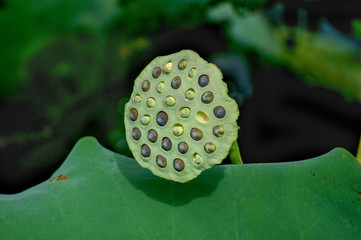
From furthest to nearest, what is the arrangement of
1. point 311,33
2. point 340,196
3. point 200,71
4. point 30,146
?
point 30,146
point 311,33
point 340,196
point 200,71

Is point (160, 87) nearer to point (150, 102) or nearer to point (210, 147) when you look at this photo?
point (150, 102)

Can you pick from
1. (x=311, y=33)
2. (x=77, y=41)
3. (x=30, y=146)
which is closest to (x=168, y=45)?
(x=77, y=41)

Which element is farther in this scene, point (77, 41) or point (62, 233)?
point (77, 41)

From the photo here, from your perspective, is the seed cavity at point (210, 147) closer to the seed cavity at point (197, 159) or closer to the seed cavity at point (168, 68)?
the seed cavity at point (197, 159)

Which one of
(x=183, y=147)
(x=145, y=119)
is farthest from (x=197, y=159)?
(x=145, y=119)

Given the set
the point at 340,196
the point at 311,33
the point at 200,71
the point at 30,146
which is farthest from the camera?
the point at 30,146

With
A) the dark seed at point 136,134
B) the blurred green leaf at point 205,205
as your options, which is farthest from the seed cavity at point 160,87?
the blurred green leaf at point 205,205

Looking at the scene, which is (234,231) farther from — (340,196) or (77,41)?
(77,41)
